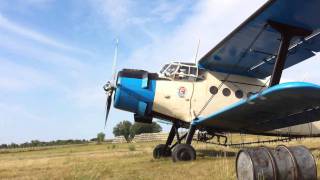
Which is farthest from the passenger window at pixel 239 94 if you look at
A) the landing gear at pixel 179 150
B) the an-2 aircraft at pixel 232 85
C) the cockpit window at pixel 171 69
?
the cockpit window at pixel 171 69

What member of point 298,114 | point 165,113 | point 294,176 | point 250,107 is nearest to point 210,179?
point 294,176

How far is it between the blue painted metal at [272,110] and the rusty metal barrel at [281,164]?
291cm

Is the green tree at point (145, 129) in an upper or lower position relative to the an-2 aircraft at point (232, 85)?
upper

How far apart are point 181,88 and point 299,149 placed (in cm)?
761

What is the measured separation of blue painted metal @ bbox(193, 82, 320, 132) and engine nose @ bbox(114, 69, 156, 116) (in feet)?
5.32

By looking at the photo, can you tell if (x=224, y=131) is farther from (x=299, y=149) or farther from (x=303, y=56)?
(x=299, y=149)

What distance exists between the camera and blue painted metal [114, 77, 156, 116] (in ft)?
41.2

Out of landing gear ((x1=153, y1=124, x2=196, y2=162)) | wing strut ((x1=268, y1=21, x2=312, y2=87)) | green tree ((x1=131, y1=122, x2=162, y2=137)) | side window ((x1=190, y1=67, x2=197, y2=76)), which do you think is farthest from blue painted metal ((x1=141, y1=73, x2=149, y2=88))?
green tree ((x1=131, y1=122, x2=162, y2=137))

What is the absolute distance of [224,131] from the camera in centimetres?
1366

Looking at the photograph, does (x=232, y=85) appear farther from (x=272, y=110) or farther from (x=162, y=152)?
(x=162, y=152)

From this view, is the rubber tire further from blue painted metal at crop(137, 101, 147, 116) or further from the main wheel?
the main wheel

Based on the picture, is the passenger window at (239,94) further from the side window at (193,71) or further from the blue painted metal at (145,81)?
the blue painted metal at (145,81)

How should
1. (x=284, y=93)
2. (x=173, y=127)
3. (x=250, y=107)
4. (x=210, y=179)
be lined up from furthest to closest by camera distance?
(x=173, y=127) → (x=250, y=107) → (x=284, y=93) → (x=210, y=179)

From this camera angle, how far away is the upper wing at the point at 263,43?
10023 mm
